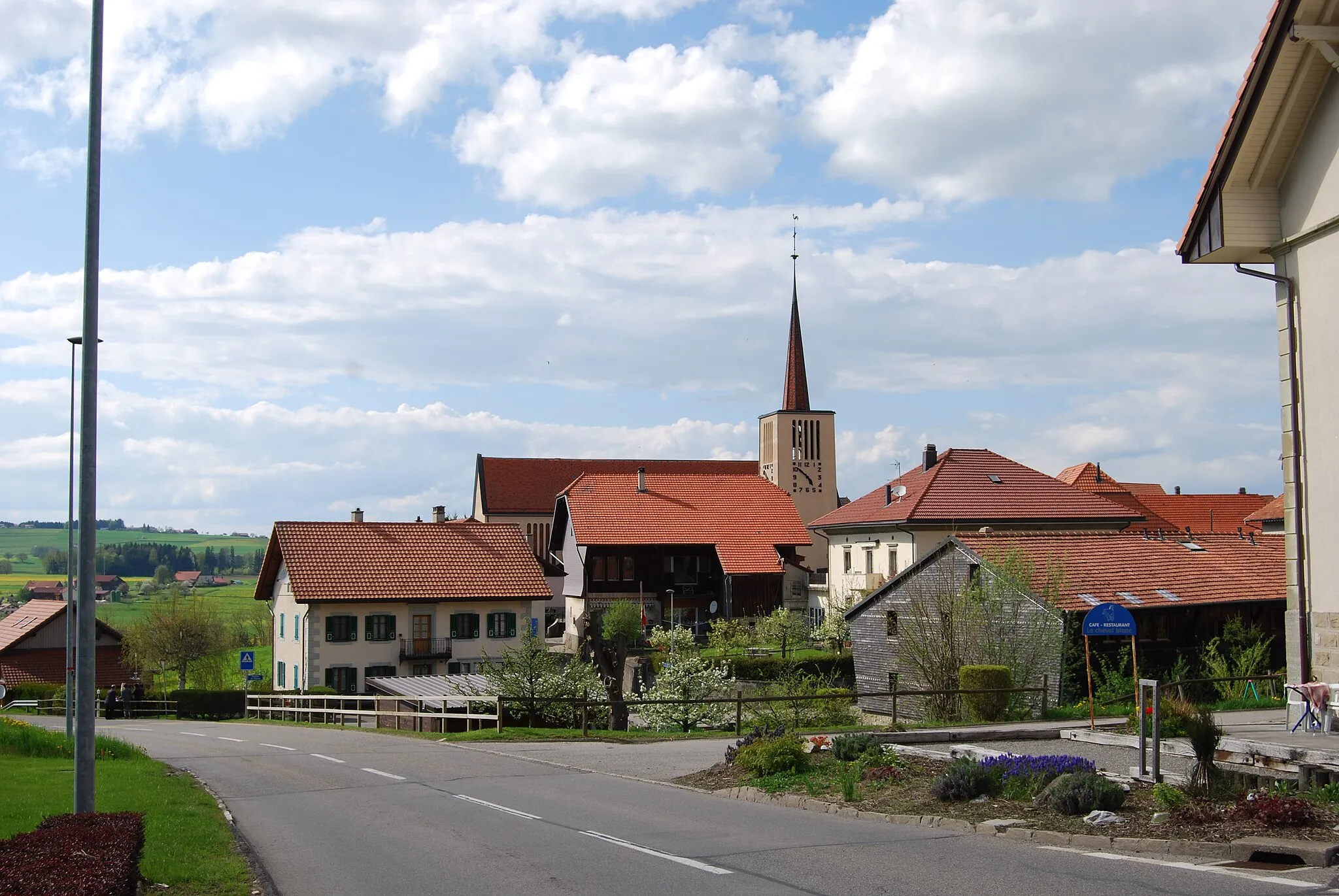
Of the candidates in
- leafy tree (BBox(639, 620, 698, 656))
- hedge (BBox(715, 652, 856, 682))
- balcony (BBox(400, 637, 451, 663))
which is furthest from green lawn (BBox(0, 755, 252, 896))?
leafy tree (BBox(639, 620, 698, 656))

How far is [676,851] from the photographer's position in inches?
476

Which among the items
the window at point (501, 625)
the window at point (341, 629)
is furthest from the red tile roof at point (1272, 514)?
the window at point (341, 629)

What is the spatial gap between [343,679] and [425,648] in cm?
367

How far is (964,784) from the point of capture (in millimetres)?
13969

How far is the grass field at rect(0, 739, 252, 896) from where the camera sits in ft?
36.0

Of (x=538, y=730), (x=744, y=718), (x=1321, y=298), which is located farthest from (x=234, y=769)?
(x=1321, y=298)

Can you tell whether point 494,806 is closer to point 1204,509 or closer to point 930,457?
point 930,457

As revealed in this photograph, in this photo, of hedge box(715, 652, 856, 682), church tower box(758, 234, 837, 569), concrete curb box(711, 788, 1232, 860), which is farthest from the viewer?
church tower box(758, 234, 837, 569)

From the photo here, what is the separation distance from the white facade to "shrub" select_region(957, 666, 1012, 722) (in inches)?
1114

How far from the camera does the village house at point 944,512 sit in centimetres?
5519

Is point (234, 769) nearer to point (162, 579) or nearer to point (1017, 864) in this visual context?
point (1017, 864)

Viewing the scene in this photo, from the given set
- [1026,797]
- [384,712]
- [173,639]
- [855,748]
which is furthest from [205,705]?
[1026,797]

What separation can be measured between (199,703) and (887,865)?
42.8 meters

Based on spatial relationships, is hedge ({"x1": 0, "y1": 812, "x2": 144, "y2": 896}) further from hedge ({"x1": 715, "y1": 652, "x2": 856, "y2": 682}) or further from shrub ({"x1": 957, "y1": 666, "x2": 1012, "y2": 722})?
hedge ({"x1": 715, "y1": 652, "x2": 856, "y2": 682})
